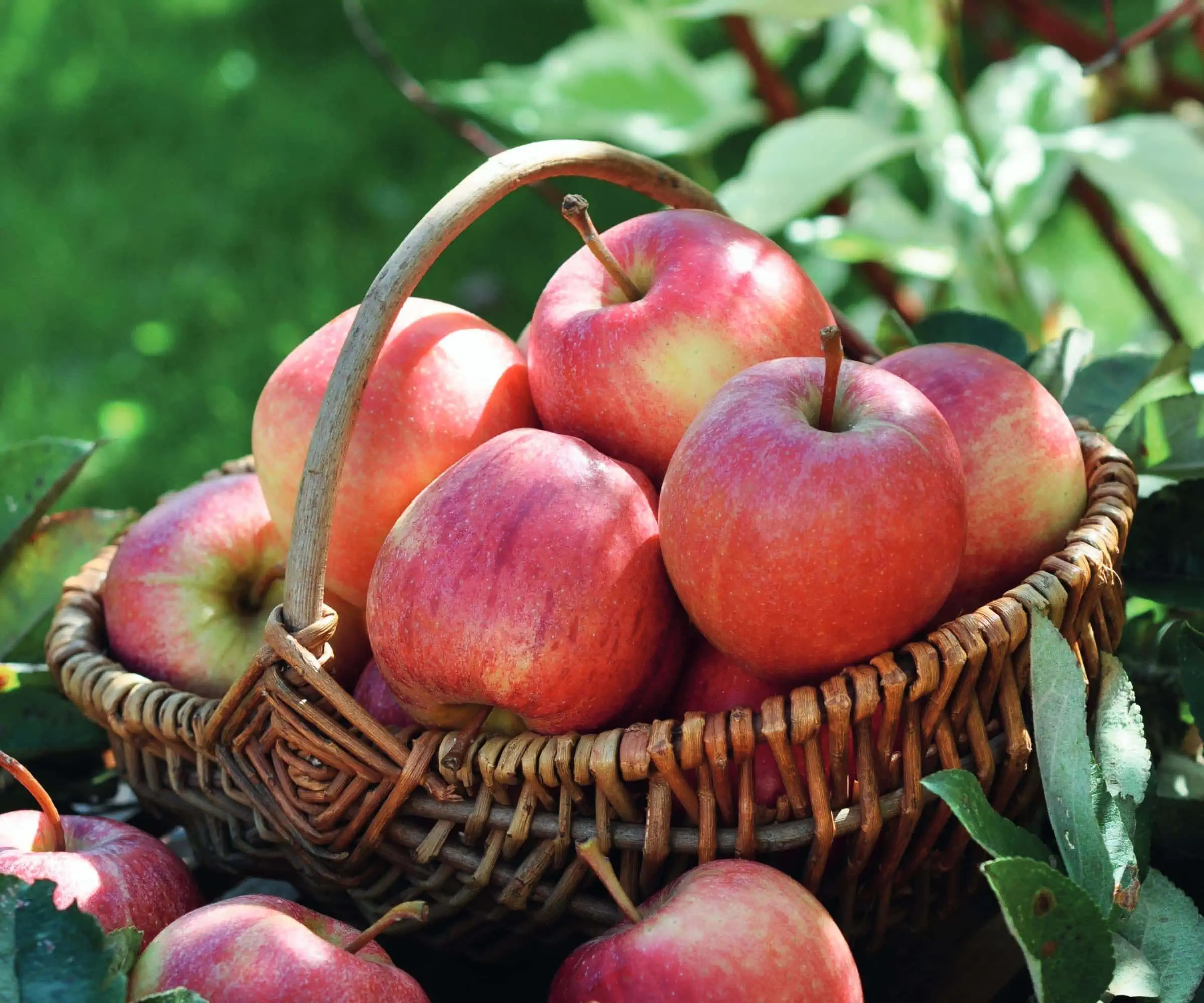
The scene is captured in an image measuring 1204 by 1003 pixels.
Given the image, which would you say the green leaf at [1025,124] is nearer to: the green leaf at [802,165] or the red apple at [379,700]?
the green leaf at [802,165]

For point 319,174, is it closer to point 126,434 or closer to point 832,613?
point 126,434

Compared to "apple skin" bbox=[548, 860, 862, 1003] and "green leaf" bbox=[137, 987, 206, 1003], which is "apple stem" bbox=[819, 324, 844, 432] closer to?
"apple skin" bbox=[548, 860, 862, 1003]

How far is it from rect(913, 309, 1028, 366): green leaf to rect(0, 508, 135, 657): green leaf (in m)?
0.81

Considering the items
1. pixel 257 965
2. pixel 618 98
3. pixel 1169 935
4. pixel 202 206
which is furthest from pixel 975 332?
pixel 202 206

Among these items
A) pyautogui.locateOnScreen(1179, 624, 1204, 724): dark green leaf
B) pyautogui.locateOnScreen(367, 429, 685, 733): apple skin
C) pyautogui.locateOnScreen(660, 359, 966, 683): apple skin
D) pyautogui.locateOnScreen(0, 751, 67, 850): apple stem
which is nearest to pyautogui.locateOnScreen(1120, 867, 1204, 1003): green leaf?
pyautogui.locateOnScreen(1179, 624, 1204, 724): dark green leaf

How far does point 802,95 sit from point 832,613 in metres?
2.09

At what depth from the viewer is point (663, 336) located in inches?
36.5

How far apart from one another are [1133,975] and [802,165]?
1023mm

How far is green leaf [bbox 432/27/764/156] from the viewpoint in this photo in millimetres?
1693

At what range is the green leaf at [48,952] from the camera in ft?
2.03

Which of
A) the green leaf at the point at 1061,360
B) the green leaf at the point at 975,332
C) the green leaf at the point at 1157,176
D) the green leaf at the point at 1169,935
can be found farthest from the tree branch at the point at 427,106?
the green leaf at the point at 1169,935

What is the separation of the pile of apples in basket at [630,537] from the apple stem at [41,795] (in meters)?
0.01

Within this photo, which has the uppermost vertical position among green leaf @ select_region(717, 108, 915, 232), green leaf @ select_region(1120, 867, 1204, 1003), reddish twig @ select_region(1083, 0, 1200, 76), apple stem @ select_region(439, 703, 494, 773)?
reddish twig @ select_region(1083, 0, 1200, 76)

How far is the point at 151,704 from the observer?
0.89 m
